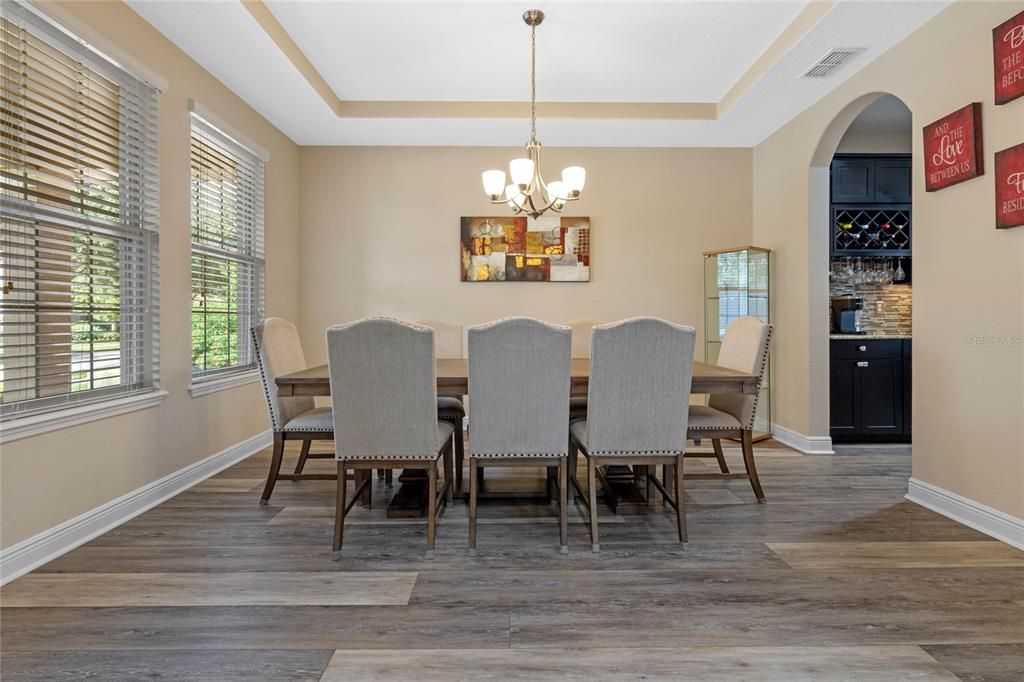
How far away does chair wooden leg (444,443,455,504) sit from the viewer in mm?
2775

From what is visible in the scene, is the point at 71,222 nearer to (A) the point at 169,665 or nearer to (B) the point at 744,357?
(A) the point at 169,665

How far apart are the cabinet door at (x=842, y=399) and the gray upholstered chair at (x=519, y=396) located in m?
2.90

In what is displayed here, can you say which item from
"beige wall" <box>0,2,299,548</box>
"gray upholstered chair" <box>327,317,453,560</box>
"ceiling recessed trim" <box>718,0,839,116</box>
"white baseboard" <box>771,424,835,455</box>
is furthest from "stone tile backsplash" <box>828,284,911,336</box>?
"beige wall" <box>0,2,299,548</box>

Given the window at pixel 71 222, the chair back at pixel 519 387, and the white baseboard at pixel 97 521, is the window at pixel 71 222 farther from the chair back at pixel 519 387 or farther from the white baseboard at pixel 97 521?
the chair back at pixel 519 387

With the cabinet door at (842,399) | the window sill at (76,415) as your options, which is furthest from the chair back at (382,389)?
the cabinet door at (842,399)

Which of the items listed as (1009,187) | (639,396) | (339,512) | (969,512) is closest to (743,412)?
(639,396)

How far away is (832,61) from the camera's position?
320 cm

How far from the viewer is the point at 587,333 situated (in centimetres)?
392

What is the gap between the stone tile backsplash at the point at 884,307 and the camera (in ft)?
14.9

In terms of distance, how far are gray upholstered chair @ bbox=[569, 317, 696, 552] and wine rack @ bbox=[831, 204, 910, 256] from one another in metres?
2.98

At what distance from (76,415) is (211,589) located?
1.04m

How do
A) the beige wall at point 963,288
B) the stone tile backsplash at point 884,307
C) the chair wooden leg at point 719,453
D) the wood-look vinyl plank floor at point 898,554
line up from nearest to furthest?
the wood-look vinyl plank floor at point 898,554 < the beige wall at point 963,288 < the chair wooden leg at point 719,453 < the stone tile backsplash at point 884,307

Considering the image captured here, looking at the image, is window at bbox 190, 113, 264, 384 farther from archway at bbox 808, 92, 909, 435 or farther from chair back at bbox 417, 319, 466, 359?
archway at bbox 808, 92, 909, 435

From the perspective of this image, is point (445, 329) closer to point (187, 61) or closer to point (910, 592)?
point (187, 61)
